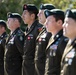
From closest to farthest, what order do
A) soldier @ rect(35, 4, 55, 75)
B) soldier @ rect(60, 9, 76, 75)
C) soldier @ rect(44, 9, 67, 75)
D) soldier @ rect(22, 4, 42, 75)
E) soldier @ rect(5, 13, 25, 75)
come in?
soldier @ rect(60, 9, 76, 75) → soldier @ rect(44, 9, 67, 75) → soldier @ rect(35, 4, 55, 75) → soldier @ rect(22, 4, 42, 75) → soldier @ rect(5, 13, 25, 75)

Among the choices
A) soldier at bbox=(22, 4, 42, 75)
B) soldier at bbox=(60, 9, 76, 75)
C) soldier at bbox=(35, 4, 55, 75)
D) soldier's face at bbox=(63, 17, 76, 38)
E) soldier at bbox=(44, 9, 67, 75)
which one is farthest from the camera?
soldier at bbox=(22, 4, 42, 75)

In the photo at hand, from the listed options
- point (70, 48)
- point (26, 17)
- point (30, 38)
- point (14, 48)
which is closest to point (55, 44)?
point (70, 48)

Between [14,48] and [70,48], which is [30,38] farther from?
[70,48]

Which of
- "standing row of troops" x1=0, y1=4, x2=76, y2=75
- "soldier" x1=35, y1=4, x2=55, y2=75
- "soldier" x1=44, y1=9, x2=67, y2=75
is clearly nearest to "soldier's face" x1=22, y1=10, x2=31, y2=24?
"standing row of troops" x1=0, y1=4, x2=76, y2=75

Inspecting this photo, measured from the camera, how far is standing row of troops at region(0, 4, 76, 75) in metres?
4.59

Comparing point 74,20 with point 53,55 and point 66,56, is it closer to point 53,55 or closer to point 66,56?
point 66,56

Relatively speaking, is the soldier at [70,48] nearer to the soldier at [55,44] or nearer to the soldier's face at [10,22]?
the soldier at [55,44]

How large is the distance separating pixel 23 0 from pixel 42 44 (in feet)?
35.5

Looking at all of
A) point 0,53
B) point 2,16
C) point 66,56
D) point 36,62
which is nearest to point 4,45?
point 0,53

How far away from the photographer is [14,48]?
7.08 meters

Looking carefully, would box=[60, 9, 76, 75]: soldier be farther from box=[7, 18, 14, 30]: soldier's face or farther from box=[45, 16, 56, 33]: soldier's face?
box=[7, 18, 14, 30]: soldier's face

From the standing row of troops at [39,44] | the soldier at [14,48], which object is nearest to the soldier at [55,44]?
the standing row of troops at [39,44]

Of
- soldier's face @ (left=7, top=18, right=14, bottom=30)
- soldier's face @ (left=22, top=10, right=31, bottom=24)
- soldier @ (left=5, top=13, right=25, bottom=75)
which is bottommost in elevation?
soldier @ (left=5, top=13, right=25, bottom=75)

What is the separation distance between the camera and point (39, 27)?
22.1 ft
